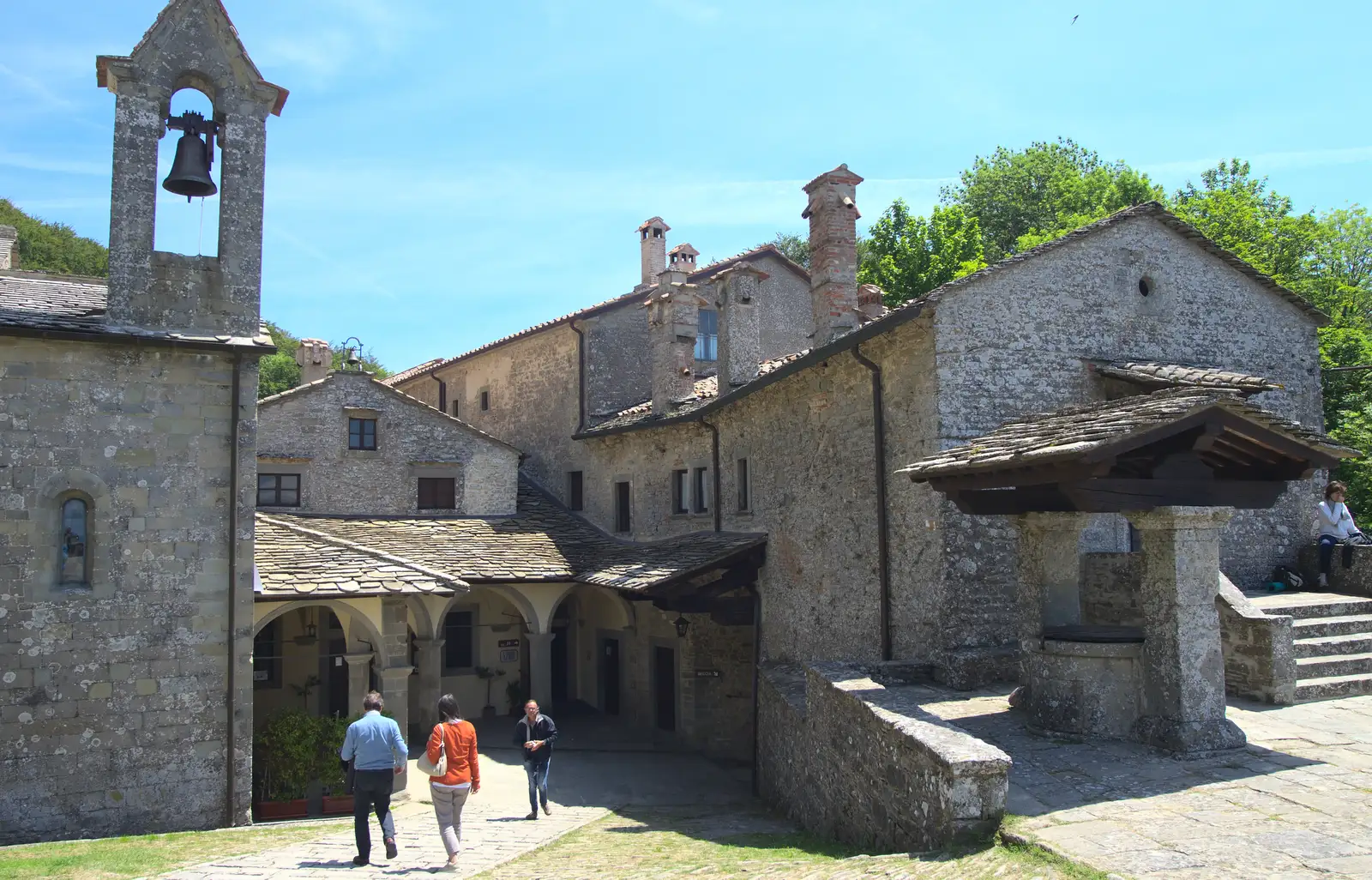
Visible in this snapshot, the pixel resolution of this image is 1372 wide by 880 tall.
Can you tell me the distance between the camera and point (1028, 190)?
36.6 metres

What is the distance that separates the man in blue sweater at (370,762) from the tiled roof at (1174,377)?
855 centimetres

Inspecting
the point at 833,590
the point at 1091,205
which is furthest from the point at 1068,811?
the point at 1091,205

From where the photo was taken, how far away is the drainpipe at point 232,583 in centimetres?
1023

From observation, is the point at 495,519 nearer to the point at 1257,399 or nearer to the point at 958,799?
the point at 1257,399

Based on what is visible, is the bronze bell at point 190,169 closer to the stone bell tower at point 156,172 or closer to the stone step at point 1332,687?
the stone bell tower at point 156,172

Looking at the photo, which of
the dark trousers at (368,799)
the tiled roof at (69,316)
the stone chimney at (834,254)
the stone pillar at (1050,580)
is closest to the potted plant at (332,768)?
the dark trousers at (368,799)

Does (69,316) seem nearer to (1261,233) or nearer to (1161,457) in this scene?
(1161,457)

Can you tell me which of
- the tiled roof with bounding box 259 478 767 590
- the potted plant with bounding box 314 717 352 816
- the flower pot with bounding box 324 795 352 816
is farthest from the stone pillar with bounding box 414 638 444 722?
the flower pot with bounding box 324 795 352 816

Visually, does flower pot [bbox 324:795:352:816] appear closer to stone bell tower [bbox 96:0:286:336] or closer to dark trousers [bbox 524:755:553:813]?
dark trousers [bbox 524:755:553:813]

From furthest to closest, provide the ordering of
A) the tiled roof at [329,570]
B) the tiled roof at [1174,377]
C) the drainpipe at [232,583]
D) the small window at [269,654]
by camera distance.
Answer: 1. the small window at [269,654]
2. the tiled roof at [329,570]
3. the tiled roof at [1174,377]
4. the drainpipe at [232,583]

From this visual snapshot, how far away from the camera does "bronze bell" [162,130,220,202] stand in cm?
1078

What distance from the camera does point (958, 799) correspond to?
5820 mm

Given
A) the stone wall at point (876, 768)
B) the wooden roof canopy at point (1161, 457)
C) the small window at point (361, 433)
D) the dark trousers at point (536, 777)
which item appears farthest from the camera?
the small window at point (361, 433)

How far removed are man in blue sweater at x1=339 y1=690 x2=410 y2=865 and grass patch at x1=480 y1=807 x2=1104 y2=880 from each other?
3.67 feet
